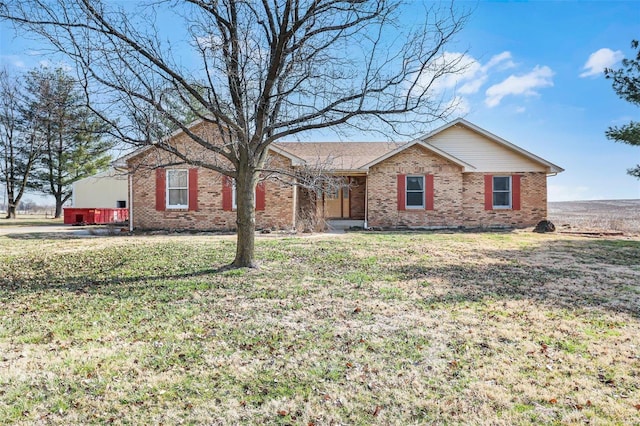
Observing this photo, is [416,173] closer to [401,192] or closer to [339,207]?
[401,192]

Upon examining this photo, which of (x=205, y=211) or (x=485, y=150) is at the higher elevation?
(x=485, y=150)

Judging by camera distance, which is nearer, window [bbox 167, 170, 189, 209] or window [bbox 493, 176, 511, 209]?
window [bbox 167, 170, 189, 209]

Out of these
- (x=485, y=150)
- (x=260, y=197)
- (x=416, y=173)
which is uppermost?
(x=485, y=150)

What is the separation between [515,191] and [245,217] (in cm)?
1433

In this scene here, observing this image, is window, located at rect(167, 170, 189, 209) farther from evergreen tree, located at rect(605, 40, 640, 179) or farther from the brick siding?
evergreen tree, located at rect(605, 40, 640, 179)

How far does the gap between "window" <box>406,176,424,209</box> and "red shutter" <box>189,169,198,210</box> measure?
892 cm

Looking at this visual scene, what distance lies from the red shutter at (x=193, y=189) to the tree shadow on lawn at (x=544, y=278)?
1010 centimetres

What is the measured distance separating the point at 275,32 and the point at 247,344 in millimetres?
5937


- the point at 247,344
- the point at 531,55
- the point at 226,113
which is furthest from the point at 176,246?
the point at 531,55

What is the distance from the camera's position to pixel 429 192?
1706 cm

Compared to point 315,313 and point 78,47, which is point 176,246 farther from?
point 315,313

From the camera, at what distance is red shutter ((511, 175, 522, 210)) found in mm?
17656

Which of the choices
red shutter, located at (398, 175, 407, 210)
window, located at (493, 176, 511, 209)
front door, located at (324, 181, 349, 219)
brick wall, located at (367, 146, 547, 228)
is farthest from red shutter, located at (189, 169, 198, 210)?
window, located at (493, 176, 511, 209)

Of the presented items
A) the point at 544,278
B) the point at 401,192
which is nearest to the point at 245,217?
the point at 544,278
